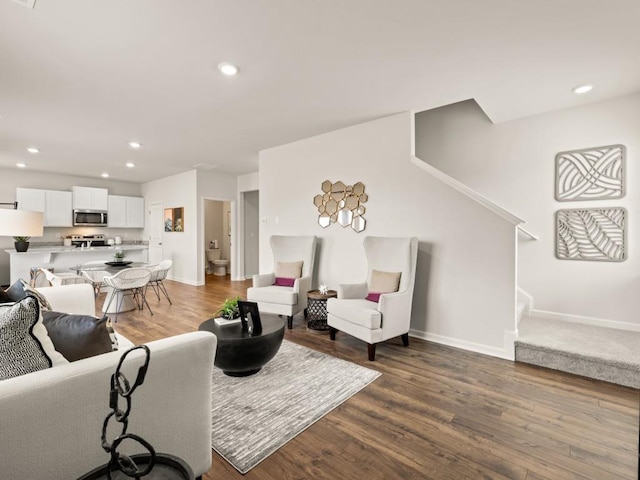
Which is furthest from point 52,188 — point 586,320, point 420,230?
point 586,320

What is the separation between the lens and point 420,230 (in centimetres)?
350

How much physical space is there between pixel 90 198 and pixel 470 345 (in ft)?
27.6

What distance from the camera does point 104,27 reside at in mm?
2082

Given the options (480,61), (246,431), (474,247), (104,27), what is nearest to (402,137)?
(480,61)

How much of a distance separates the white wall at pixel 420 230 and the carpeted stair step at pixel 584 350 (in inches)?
8.6

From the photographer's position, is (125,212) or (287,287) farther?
(125,212)

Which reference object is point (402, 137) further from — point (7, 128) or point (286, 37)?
point (7, 128)

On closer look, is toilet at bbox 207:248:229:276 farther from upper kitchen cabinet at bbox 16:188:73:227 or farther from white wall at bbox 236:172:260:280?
upper kitchen cabinet at bbox 16:188:73:227

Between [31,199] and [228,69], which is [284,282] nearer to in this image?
[228,69]

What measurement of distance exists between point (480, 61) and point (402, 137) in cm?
117

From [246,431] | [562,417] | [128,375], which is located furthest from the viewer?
[562,417]

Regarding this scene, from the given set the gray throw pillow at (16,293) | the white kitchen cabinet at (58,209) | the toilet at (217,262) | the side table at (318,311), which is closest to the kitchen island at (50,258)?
the white kitchen cabinet at (58,209)

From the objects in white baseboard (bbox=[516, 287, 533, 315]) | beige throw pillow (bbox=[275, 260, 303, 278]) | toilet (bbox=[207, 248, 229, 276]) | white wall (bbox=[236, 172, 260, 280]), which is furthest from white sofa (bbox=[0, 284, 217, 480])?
toilet (bbox=[207, 248, 229, 276])

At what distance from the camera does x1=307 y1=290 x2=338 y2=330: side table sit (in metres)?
3.70
